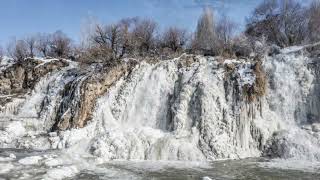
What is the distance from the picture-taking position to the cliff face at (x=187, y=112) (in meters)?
19.4

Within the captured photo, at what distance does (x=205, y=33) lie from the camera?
34.6 metres

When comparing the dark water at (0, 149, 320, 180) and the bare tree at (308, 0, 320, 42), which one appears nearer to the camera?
the dark water at (0, 149, 320, 180)

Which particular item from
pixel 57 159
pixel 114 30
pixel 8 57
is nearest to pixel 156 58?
pixel 114 30

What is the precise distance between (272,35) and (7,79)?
20596 mm

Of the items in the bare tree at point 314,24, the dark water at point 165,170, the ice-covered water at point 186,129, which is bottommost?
the dark water at point 165,170

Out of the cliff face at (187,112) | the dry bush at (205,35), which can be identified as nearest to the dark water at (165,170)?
the cliff face at (187,112)

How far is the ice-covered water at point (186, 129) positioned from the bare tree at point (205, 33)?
5.73 m

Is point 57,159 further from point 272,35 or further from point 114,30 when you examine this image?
point 272,35

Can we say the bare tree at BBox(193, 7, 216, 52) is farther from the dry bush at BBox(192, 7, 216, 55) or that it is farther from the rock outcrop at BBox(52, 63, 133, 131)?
the rock outcrop at BBox(52, 63, 133, 131)

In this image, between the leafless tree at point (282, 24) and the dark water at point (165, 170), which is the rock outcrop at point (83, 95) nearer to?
the dark water at point (165, 170)

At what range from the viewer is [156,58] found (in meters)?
26.1

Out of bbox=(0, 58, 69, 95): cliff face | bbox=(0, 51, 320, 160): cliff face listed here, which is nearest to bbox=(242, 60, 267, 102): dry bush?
bbox=(0, 51, 320, 160): cliff face

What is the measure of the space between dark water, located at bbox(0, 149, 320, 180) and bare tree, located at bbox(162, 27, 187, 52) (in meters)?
13.9

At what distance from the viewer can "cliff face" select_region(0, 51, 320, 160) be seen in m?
19.4
